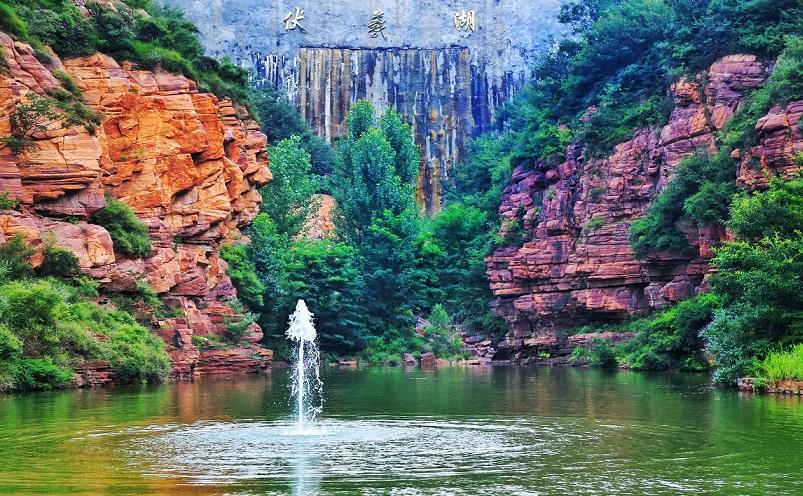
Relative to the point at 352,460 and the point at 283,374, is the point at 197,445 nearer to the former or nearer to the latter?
the point at 352,460

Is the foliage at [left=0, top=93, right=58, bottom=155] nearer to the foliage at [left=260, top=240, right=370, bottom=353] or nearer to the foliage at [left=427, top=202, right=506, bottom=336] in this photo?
the foliage at [left=260, top=240, right=370, bottom=353]

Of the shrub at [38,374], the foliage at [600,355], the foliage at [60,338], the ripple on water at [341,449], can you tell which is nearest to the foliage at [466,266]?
the foliage at [600,355]

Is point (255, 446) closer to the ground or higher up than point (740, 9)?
closer to the ground

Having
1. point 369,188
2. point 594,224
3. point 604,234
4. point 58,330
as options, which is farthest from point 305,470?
point 369,188

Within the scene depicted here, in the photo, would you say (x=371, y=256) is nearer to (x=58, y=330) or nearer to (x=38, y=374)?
(x=58, y=330)

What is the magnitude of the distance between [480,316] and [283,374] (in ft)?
85.7

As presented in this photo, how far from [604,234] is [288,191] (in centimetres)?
2009

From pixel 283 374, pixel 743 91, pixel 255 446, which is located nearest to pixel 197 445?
pixel 255 446

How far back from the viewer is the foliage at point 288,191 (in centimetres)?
7494

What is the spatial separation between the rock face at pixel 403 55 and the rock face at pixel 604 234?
24.6 m

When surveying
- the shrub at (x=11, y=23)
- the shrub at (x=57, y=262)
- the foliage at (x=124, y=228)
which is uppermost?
the shrub at (x=11, y=23)

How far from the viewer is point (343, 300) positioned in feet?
241

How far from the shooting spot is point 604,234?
6788 cm

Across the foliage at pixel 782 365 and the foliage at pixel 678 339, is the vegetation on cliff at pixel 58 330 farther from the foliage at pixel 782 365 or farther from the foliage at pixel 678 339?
the foliage at pixel 678 339
